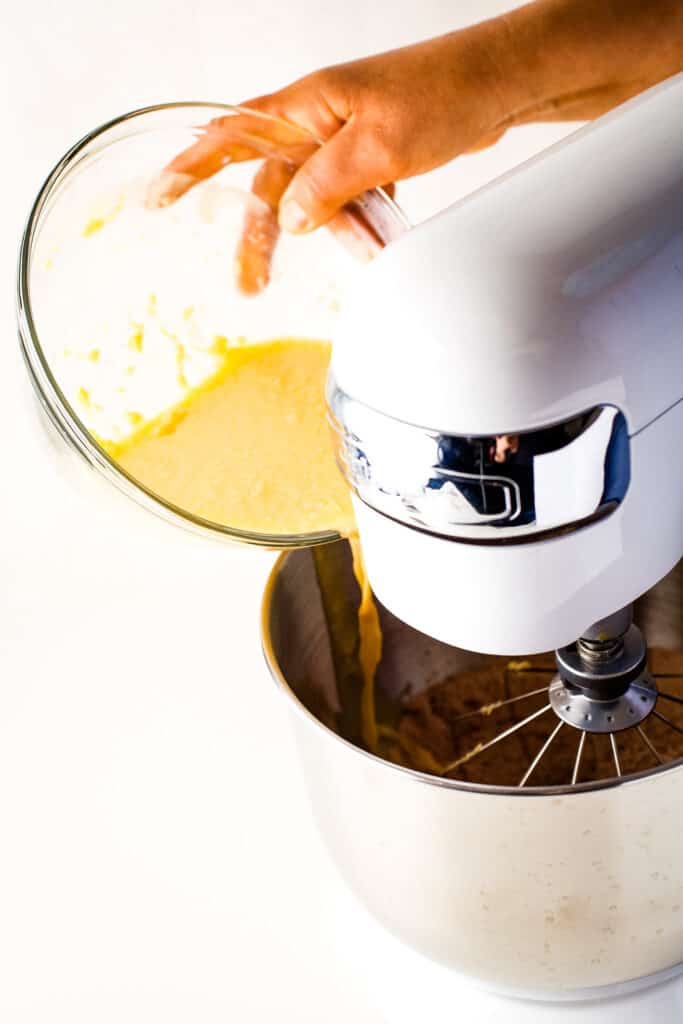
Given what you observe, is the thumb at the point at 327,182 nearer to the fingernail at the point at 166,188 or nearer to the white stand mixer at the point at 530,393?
the fingernail at the point at 166,188

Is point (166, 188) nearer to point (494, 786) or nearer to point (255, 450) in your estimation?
point (255, 450)

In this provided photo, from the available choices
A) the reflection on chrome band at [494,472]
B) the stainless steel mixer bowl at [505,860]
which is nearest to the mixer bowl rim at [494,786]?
the stainless steel mixer bowl at [505,860]

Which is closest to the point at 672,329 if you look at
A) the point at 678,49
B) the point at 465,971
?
the point at 465,971

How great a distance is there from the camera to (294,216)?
0.53 m

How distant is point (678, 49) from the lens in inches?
25.9

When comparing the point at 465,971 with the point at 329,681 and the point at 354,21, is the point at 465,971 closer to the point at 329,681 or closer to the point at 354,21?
the point at 329,681

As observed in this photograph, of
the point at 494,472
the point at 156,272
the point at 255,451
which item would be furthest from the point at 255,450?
the point at 494,472

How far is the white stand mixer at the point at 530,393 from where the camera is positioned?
303mm

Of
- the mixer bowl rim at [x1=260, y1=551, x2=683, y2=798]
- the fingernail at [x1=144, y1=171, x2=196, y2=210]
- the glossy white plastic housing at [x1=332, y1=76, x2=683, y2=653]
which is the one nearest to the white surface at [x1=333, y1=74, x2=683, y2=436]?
the glossy white plastic housing at [x1=332, y1=76, x2=683, y2=653]

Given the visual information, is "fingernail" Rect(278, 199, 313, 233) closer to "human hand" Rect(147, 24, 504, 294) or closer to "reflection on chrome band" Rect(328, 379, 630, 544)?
"human hand" Rect(147, 24, 504, 294)

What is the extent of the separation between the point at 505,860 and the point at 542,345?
198 mm

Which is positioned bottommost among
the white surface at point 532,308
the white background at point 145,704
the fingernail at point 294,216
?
the white background at point 145,704

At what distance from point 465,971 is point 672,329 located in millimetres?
286

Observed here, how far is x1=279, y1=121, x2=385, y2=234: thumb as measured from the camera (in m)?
0.52
